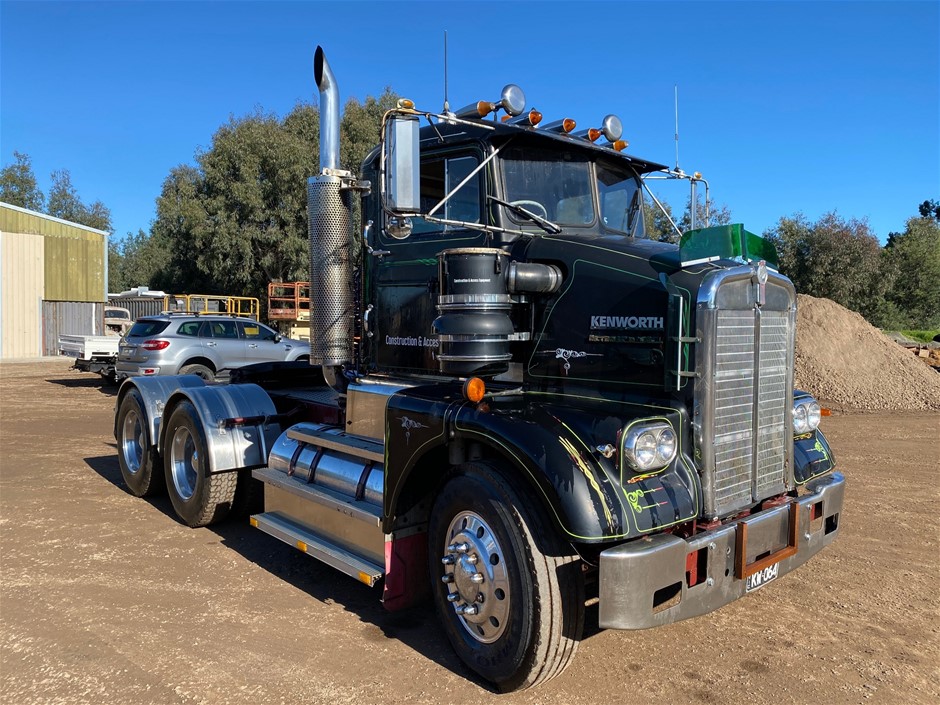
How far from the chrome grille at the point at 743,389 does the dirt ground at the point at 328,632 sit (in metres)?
0.89

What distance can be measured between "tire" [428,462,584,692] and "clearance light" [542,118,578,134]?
7.25 feet

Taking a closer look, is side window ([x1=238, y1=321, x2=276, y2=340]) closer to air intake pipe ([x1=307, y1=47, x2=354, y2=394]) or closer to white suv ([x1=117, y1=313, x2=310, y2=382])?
white suv ([x1=117, y1=313, x2=310, y2=382])

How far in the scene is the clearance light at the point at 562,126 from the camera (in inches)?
173

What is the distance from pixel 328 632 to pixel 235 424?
216cm

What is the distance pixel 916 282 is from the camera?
108 feet

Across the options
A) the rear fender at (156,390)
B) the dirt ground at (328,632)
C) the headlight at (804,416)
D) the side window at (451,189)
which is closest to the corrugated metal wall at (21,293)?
the rear fender at (156,390)

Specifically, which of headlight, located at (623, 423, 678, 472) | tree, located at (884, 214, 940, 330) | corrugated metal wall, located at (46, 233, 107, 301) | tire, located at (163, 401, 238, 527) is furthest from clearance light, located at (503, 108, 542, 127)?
tree, located at (884, 214, 940, 330)

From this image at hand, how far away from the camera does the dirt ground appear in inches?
132

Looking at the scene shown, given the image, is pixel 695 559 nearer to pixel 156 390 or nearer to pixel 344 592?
pixel 344 592

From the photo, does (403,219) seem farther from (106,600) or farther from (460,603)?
(106,600)

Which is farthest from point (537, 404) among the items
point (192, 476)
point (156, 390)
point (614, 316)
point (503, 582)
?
point (156, 390)

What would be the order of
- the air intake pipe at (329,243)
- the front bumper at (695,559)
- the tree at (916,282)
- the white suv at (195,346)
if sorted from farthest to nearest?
the tree at (916,282) < the white suv at (195,346) < the air intake pipe at (329,243) < the front bumper at (695,559)

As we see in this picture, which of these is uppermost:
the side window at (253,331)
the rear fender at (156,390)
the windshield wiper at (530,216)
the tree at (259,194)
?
the tree at (259,194)

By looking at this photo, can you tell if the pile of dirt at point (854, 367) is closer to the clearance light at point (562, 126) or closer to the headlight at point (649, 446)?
the clearance light at point (562, 126)
